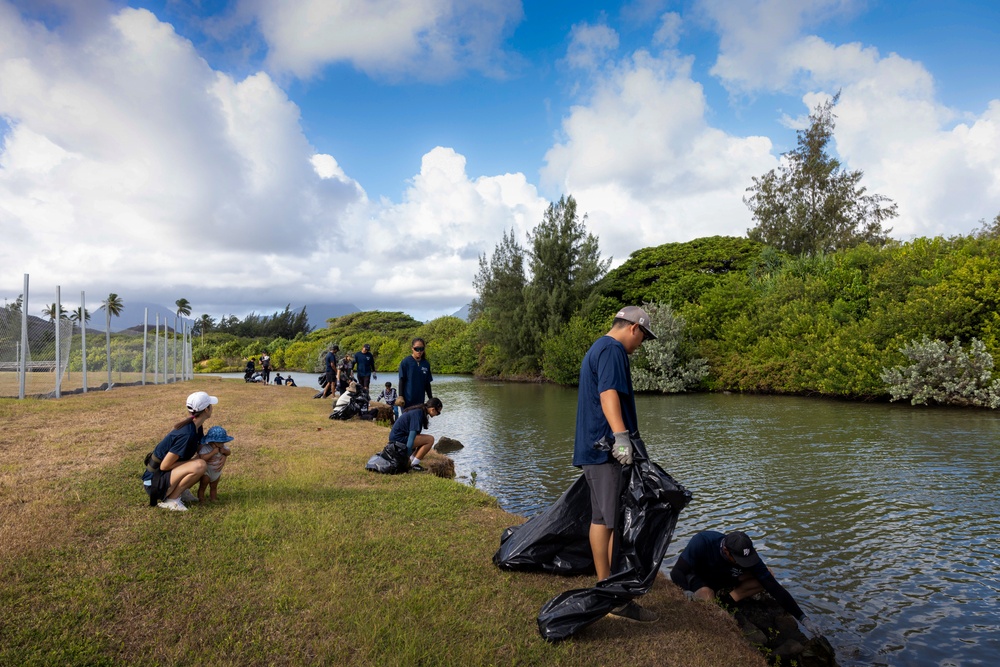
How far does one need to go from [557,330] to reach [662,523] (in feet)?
133

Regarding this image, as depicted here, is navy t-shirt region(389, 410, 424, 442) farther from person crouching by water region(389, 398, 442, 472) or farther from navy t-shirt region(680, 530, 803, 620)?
navy t-shirt region(680, 530, 803, 620)

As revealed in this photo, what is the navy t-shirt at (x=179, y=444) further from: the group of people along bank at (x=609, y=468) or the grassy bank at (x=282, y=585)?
the grassy bank at (x=282, y=585)

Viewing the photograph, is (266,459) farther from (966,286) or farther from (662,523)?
(966,286)

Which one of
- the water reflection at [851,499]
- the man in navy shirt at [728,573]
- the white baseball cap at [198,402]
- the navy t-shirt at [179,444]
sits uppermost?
the white baseball cap at [198,402]

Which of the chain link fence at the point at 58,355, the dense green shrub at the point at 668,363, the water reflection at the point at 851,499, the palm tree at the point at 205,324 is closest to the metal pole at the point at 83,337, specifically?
the chain link fence at the point at 58,355

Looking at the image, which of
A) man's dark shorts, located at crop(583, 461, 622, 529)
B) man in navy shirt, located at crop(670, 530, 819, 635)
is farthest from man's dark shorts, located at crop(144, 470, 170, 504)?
man in navy shirt, located at crop(670, 530, 819, 635)

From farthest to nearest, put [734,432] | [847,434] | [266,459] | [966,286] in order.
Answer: [966,286], [734,432], [847,434], [266,459]

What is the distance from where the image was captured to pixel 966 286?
68.4 ft

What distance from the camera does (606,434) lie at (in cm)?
421

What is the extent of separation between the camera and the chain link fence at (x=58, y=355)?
1572 centimetres

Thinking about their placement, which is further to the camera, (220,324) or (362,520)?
(220,324)

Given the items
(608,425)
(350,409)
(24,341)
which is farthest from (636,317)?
(24,341)

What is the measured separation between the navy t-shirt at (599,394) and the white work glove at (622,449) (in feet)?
0.34

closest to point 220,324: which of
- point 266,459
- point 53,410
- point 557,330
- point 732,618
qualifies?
point 557,330
